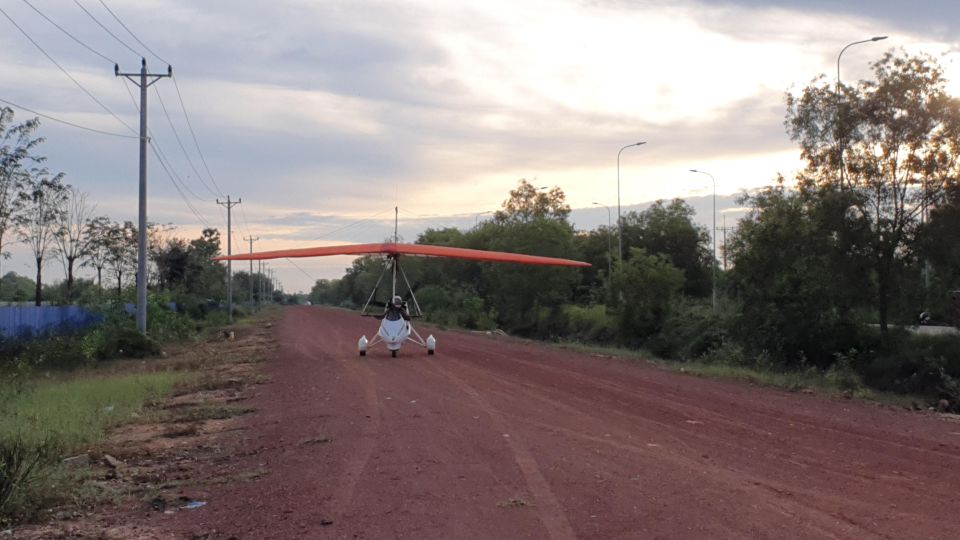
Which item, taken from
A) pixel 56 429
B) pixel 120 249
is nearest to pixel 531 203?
pixel 120 249

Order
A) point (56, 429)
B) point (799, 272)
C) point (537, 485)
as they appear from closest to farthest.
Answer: point (537, 485) < point (56, 429) < point (799, 272)

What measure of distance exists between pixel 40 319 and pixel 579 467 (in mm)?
27957

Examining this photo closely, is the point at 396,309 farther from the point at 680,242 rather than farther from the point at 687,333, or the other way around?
the point at 680,242

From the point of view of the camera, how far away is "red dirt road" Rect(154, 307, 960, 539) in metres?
7.02

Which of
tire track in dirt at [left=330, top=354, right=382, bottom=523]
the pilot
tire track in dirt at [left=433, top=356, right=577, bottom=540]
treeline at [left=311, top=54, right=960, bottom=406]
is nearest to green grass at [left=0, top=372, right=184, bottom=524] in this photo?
tire track in dirt at [left=330, top=354, right=382, bottom=523]

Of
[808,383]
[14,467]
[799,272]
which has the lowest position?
[808,383]

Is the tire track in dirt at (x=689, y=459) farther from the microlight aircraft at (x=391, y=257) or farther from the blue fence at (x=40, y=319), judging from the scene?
the blue fence at (x=40, y=319)

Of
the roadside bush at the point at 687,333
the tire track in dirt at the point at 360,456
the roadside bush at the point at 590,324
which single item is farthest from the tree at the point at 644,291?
the tire track in dirt at the point at 360,456

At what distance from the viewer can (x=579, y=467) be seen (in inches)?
354

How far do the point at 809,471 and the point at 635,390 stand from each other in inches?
288

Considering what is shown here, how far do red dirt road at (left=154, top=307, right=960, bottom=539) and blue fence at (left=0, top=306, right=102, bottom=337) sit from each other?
17.0m

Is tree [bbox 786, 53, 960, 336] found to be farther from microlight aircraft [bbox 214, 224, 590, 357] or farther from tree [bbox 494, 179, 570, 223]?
tree [bbox 494, 179, 570, 223]

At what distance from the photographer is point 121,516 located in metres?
7.88

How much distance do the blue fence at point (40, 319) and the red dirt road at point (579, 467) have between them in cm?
1696
